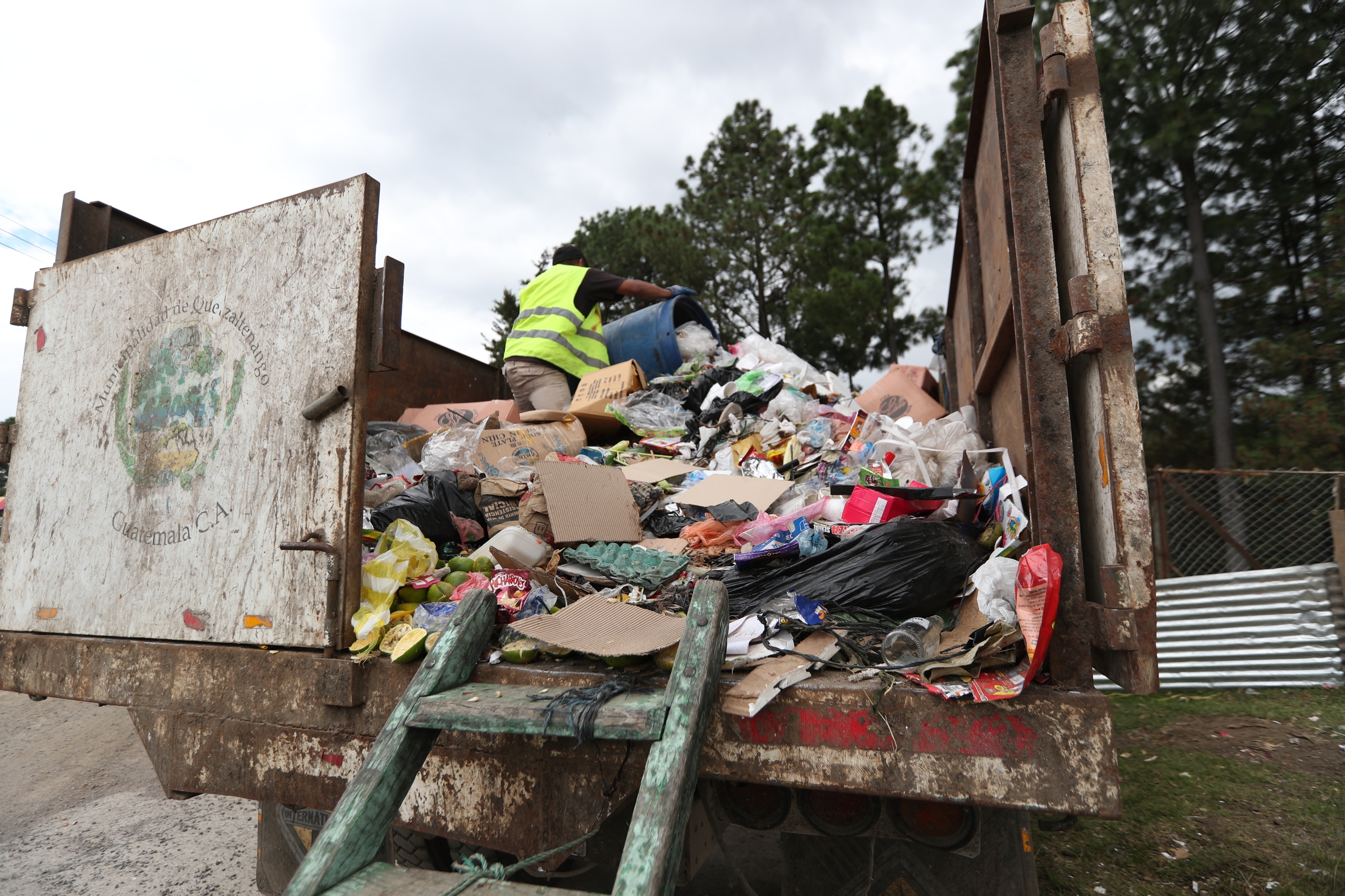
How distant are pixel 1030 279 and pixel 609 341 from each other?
123 inches

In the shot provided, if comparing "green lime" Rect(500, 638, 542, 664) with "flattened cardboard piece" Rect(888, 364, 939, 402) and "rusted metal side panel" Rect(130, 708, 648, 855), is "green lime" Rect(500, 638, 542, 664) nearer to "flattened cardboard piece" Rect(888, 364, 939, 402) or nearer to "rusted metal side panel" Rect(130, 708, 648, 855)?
"rusted metal side panel" Rect(130, 708, 648, 855)

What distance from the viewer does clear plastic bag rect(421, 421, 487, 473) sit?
2822mm

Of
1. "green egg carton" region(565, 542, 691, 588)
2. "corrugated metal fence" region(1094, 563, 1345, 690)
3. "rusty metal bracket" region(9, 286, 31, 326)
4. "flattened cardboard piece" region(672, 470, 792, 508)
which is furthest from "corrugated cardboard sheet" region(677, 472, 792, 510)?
"corrugated metal fence" region(1094, 563, 1345, 690)

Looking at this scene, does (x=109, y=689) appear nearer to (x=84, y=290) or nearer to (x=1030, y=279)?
(x=84, y=290)

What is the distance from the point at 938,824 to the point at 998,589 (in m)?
0.46

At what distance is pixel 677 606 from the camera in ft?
5.68

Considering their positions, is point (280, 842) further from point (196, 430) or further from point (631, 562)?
point (631, 562)

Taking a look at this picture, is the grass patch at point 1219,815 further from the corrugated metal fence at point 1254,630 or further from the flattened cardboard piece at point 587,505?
the flattened cardboard piece at point 587,505

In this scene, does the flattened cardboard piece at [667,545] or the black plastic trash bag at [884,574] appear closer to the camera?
the black plastic trash bag at [884,574]

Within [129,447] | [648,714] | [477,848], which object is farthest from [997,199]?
[129,447]

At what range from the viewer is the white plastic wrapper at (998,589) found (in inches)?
50.8

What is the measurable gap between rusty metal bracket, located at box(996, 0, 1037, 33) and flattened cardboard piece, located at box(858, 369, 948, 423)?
72.8 inches

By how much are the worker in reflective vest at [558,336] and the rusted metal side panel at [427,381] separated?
300mm

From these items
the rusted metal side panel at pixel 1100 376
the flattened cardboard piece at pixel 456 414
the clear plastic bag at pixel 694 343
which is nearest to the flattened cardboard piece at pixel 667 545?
the rusted metal side panel at pixel 1100 376
